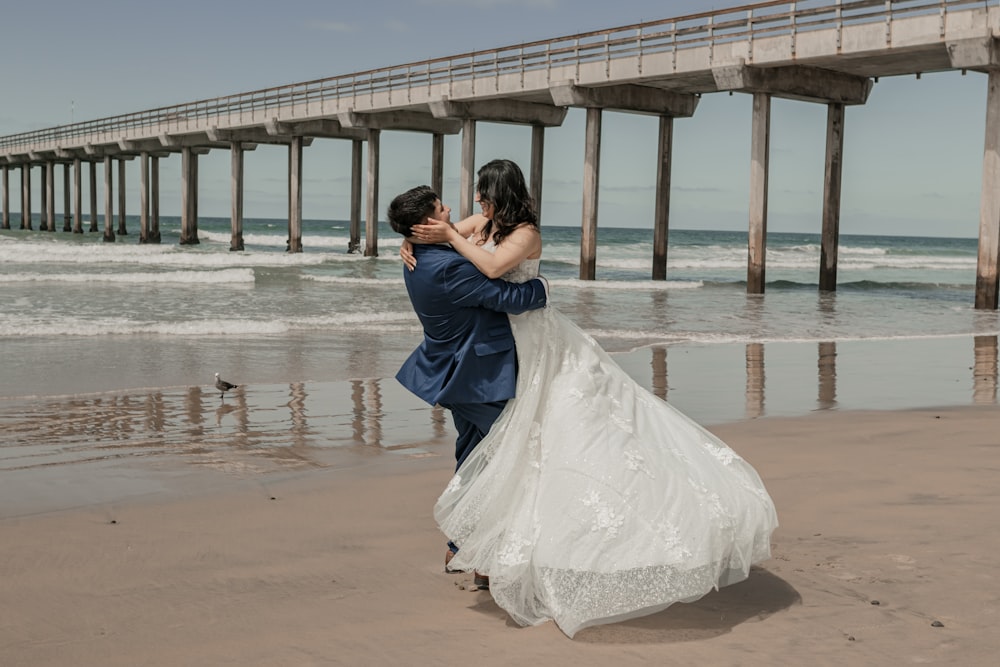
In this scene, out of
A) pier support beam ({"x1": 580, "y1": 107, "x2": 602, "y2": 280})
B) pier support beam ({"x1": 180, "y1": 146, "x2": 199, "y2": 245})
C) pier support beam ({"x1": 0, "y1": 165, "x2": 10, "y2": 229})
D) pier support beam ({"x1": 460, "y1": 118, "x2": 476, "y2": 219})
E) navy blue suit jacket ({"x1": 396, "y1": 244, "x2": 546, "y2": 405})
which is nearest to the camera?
navy blue suit jacket ({"x1": 396, "y1": 244, "x2": 546, "y2": 405})

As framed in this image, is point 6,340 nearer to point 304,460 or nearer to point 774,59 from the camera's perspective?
point 304,460

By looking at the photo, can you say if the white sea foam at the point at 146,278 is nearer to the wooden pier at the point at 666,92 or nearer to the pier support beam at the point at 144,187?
the wooden pier at the point at 666,92

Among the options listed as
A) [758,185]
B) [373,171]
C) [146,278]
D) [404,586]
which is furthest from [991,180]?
[373,171]

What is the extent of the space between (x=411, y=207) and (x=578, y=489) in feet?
3.44

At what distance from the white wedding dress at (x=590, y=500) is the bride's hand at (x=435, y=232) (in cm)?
23

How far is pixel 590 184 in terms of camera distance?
23.7 meters

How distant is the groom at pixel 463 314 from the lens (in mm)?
3439

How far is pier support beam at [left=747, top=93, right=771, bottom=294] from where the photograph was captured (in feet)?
66.7

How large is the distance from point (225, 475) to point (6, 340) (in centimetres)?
739

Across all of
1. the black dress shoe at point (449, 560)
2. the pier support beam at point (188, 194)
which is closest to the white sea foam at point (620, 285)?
the black dress shoe at point (449, 560)

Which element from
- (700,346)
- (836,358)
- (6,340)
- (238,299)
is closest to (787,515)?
(836,358)

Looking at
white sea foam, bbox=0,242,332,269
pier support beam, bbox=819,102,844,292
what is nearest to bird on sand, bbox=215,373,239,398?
pier support beam, bbox=819,102,844,292

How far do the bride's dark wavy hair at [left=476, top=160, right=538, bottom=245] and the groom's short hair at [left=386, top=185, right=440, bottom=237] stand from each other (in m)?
0.17

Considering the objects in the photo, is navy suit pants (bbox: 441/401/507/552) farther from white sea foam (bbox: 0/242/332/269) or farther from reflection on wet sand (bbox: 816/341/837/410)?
white sea foam (bbox: 0/242/332/269)
